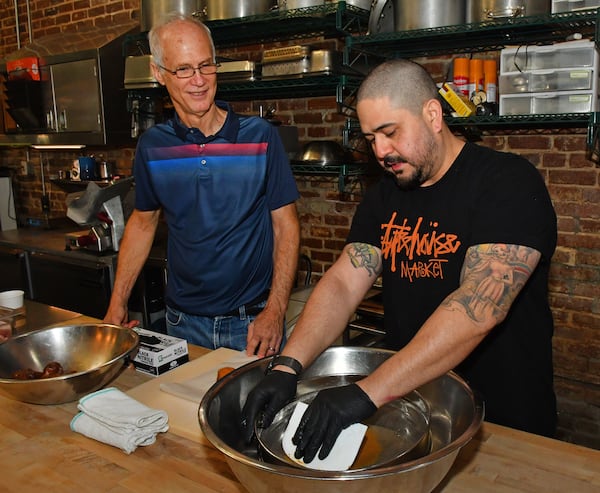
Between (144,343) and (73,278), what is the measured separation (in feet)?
7.16

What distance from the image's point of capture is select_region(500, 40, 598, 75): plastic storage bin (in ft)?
7.44

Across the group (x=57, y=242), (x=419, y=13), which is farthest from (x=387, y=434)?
(x=57, y=242)

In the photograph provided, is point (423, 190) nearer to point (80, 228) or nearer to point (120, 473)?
point (120, 473)

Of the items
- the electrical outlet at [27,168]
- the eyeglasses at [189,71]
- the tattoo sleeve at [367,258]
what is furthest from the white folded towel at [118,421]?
the electrical outlet at [27,168]

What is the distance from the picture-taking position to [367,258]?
1663mm

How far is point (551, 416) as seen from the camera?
5.15 feet

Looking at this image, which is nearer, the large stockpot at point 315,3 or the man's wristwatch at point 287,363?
the man's wristwatch at point 287,363

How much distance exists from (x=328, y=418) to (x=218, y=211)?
115cm

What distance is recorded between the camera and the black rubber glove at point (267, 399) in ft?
3.72

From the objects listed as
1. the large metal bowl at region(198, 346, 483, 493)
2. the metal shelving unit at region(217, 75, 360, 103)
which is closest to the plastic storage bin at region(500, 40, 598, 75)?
the metal shelving unit at region(217, 75, 360, 103)

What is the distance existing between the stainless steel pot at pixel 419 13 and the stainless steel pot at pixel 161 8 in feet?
3.57

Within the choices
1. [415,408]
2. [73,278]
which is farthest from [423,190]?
[73,278]

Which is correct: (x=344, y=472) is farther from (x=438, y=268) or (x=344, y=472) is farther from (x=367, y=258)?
(x=367, y=258)

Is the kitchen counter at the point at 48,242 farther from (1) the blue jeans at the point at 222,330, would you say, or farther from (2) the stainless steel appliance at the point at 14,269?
(1) the blue jeans at the point at 222,330
